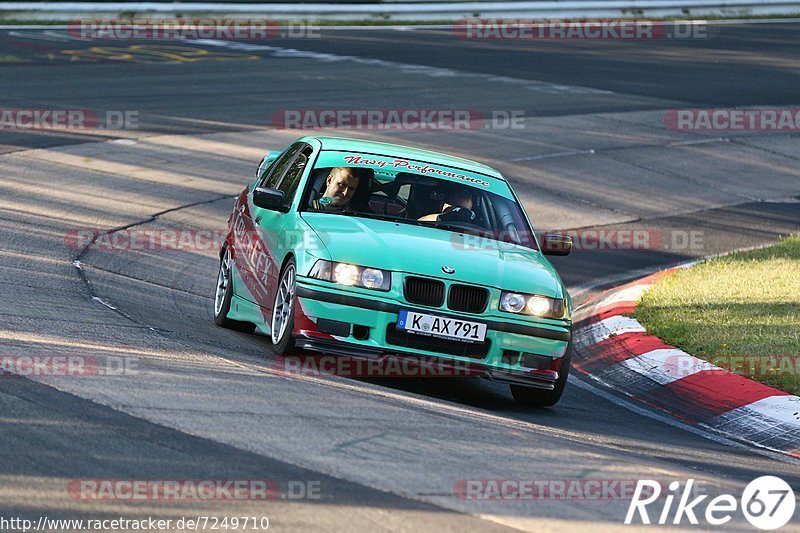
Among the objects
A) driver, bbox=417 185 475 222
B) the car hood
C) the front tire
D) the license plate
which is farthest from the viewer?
driver, bbox=417 185 475 222

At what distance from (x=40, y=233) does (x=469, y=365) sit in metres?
6.22

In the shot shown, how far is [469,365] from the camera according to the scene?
8.46 m

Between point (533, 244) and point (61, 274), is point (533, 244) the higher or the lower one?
the higher one

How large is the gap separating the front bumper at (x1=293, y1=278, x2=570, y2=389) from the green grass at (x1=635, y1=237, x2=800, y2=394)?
212cm

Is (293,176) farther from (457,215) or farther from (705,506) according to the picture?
(705,506)

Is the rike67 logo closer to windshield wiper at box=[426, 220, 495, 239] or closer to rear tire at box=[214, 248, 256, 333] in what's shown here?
windshield wiper at box=[426, 220, 495, 239]

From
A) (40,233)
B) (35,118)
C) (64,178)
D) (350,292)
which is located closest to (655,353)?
(350,292)

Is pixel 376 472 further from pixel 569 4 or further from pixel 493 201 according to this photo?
pixel 569 4

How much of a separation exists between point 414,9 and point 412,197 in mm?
26255

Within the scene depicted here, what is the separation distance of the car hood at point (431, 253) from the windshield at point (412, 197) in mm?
193

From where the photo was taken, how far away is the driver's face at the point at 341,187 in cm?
958

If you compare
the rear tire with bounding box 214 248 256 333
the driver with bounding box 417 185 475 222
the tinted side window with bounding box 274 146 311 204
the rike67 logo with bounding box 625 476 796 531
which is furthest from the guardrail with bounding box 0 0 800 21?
the rike67 logo with bounding box 625 476 796 531

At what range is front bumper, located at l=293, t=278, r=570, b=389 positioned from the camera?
841 centimetres

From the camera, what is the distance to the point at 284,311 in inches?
350
